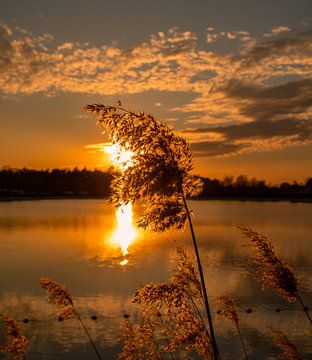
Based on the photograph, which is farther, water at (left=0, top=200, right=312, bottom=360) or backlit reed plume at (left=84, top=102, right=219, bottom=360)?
water at (left=0, top=200, right=312, bottom=360)

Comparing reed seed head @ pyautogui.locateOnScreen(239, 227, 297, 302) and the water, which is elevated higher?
reed seed head @ pyautogui.locateOnScreen(239, 227, 297, 302)

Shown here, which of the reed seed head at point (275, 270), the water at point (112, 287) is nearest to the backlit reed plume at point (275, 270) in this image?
the reed seed head at point (275, 270)

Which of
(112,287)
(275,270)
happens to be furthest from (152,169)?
(112,287)

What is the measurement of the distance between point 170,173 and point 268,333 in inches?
455

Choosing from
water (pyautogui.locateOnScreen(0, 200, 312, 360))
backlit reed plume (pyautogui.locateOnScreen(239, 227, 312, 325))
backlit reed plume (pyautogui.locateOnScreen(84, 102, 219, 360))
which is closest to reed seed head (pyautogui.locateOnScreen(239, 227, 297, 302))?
backlit reed plume (pyautogui.locateOnScreen(239, 227, 312, 325))

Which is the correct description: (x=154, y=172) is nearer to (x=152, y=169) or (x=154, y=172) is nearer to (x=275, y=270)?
(x=152, y=169)

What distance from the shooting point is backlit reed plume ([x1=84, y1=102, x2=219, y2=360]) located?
551cm

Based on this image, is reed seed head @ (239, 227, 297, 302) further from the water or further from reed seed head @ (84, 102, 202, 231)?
the water

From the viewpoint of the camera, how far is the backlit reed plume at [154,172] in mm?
5508

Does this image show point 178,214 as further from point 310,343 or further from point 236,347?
point 310,343

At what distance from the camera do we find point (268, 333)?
1514 centimetres

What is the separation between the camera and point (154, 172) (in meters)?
5.53

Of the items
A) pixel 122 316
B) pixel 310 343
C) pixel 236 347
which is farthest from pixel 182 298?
pixel 122 316

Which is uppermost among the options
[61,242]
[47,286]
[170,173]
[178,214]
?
[170,173]
